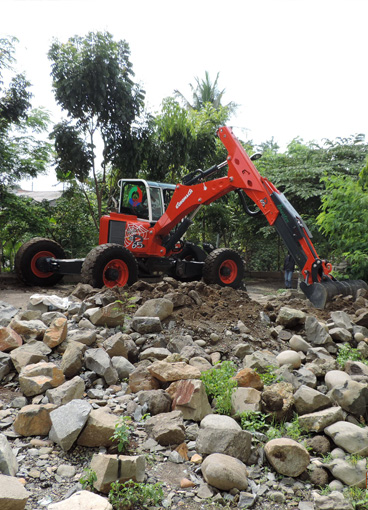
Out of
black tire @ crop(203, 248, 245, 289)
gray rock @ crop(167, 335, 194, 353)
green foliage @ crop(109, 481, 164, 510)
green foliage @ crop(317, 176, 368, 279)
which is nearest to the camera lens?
green foliage @ crop(109, 481, 164, 510)

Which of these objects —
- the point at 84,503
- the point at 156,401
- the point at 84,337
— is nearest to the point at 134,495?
the point at 84,503

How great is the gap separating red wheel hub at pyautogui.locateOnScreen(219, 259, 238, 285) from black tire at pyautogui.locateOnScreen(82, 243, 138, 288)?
2.00 metres

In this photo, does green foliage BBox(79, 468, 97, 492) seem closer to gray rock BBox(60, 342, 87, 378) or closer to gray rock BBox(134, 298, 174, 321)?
gray rock BBox(60, 342, 87, 378)

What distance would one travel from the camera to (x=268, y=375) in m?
3.70

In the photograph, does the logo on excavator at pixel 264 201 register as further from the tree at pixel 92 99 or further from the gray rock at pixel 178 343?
the tree at pixel 92 99

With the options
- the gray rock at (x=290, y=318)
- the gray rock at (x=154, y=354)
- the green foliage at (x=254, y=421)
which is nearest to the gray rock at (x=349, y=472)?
the green foliage at (x=254, y=421)

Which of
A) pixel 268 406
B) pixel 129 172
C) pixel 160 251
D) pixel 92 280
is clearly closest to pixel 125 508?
pixel 268 406

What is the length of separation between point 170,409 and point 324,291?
3.82 metres

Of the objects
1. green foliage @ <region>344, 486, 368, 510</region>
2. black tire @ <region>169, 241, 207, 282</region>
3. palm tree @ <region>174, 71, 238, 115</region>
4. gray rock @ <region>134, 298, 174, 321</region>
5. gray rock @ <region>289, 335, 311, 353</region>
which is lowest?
green foliage @ <region>344, 486, 368, 510</region>

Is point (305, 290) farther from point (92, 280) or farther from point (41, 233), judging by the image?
point (41, 233)

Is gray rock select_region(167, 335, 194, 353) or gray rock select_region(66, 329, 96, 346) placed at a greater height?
gray rock select_region(66, 329, 96, 346)

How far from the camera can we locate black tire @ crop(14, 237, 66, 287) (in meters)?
8.12

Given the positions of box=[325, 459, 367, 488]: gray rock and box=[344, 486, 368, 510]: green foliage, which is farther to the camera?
box=[325, 459, 367, 488]: gray rock

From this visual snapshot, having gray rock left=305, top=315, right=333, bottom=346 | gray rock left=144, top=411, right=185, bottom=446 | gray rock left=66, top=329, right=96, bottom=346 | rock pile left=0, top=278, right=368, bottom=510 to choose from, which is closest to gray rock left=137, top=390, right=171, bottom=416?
rock pile left=0, top=278, right=368, bottom=510
